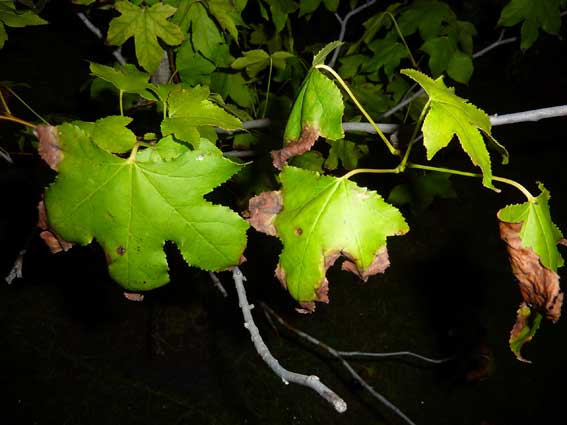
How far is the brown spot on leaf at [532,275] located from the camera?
89 centimetres

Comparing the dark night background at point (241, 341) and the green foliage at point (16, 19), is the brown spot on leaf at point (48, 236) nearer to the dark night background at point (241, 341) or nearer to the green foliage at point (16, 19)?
the green foliage at point (16, 19)

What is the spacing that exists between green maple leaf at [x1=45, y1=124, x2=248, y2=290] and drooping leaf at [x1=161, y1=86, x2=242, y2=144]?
0.21ft

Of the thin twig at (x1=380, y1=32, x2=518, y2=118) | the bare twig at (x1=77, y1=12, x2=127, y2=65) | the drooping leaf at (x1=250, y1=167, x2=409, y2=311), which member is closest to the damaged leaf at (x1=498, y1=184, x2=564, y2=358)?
the drooping leaf at (x1=250, y1=167, x2=409, y2=311)

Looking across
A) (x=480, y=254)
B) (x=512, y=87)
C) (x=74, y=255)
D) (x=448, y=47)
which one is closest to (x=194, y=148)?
(x=448, y=47)

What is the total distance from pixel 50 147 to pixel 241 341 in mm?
2822

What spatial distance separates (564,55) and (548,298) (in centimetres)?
641

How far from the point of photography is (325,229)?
0.97 m

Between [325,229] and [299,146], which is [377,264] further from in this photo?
[299,146]

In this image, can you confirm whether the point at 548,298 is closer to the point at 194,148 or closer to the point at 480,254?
the point at 194,148

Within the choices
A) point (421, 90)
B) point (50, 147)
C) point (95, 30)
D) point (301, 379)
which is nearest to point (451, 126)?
point (301, 379)

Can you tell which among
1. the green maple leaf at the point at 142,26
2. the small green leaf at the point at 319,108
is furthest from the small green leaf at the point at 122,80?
the small green leaf at the point at 319,108

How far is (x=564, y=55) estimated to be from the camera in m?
5.68

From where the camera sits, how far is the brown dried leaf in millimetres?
987

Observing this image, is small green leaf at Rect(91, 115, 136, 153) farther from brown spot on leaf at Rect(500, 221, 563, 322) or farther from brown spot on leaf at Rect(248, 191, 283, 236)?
brown spot on leaf at Rect(500, 221, 563, 322)
